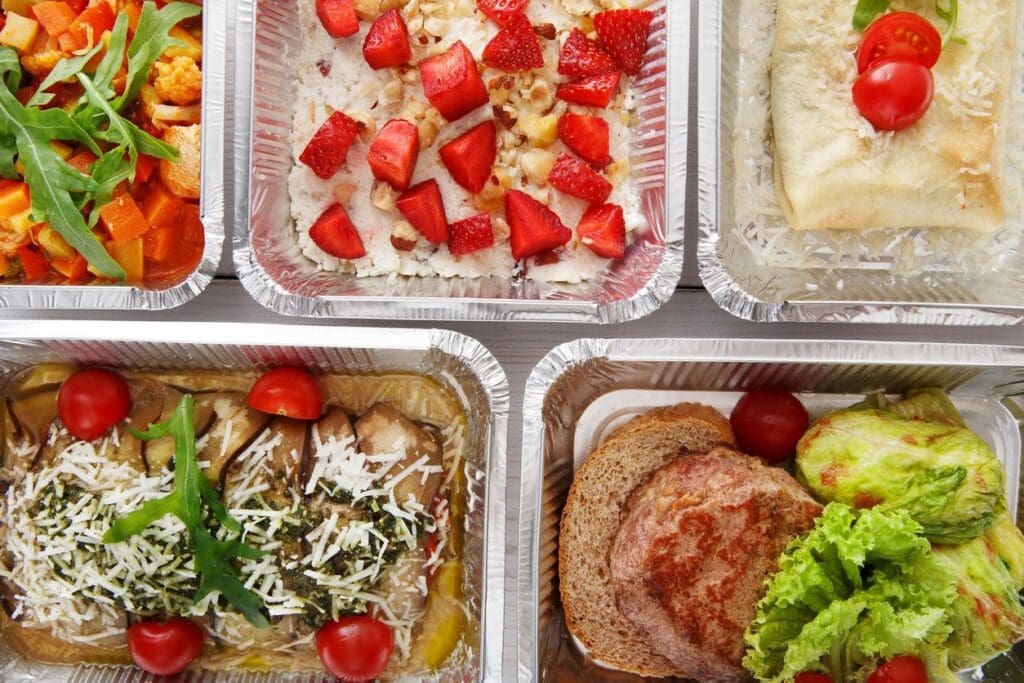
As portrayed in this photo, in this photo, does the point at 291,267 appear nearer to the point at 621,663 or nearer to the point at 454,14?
the point at 454,14

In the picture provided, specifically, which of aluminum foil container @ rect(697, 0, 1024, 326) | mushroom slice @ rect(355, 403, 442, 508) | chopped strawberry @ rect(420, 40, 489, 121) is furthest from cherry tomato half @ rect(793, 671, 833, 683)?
chopped strawberry @ rect(420, 40, 489, 121)

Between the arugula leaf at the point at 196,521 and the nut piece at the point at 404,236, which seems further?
the nut piece at the point at 404,236

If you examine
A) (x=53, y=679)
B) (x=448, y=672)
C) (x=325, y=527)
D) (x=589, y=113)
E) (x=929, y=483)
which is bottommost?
(x=53, y=679)

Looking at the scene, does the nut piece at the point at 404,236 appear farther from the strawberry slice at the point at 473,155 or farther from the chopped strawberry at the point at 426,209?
the strawberry slice at the point at 473,155

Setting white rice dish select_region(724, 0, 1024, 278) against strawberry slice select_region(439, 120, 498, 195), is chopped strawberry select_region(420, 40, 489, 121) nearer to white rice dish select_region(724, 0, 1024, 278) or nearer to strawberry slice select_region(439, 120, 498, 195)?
strawberry slice select_region(439, 120, 498, 195)

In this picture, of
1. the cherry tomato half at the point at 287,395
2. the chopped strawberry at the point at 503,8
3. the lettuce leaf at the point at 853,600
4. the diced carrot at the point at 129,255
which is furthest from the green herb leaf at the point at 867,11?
the diced carrot at the point at 129,255

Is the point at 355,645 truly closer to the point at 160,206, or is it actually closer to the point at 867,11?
the point at 160,206

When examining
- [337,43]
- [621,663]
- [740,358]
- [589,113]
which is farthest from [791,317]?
[337,43]
